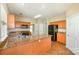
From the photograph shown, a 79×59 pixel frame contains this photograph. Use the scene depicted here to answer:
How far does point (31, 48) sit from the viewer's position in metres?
1.61

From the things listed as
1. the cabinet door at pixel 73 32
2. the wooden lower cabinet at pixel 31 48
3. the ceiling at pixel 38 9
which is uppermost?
the ceiling at pixel 38 9

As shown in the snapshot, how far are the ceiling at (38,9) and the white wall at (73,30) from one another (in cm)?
13

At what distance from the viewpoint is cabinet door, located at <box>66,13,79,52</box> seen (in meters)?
1.56

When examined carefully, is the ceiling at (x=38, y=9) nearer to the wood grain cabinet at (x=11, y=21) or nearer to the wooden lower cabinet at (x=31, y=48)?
the wood grain cabinet at (x=11, y=21)

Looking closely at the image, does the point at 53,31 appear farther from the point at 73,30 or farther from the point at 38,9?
the point at 38,9

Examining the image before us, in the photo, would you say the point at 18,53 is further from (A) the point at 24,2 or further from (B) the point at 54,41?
(A) the point at 24,2

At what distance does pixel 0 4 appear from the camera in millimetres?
1422

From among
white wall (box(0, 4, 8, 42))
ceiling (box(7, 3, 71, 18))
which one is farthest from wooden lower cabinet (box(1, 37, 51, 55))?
ceiling (box(7, 3, 71, 18))

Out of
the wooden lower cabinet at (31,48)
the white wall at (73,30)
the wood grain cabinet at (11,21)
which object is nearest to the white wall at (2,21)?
the wood grain cabinet at (11,21)

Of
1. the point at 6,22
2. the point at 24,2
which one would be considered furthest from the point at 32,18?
the point at 6,22

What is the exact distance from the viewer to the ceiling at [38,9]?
4.96 feet

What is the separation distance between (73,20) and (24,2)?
33.1 inches
